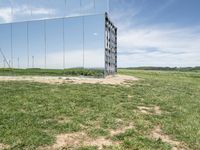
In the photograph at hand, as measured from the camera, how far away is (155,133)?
5.07 metres

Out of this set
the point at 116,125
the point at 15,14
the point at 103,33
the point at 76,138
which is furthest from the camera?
the point at 15,14

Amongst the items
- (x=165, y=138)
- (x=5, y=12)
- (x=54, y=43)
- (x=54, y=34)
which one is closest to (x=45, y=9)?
(x=54, y=34)

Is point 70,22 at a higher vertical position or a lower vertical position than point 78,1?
lower

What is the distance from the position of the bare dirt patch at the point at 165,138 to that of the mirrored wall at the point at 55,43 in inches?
502

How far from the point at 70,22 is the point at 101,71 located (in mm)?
4509

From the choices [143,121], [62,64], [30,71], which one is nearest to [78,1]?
[62,64]

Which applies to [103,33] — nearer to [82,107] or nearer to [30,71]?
[30,71]

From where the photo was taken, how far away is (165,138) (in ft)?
15.8

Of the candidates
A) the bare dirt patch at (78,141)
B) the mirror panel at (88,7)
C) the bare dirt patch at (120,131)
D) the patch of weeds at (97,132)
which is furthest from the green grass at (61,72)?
the bare dirt patch at (78,141)

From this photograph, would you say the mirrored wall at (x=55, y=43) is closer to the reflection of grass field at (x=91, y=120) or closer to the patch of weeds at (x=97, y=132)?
the reflection of grass field at (x=91, y=120)

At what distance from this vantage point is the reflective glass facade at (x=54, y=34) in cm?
1775

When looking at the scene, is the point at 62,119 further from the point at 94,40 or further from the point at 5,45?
the point at 5,45

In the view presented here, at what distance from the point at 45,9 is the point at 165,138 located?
17.1 meters

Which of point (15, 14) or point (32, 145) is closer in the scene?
point (32, 145)
